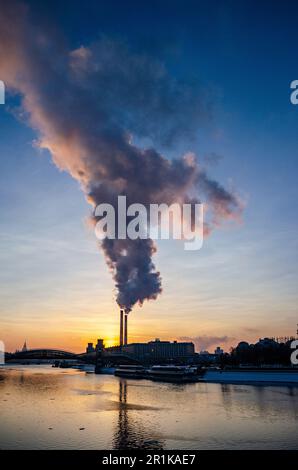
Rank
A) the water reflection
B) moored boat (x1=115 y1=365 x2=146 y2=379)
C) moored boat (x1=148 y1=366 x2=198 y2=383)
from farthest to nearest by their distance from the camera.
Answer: moored boat (x1=115 y1=365 x2=146 y2=379) < moored boat (x1=148 y1=366 x2=198 y2=383) < the water reflection

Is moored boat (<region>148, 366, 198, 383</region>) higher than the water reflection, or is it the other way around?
the water reflection

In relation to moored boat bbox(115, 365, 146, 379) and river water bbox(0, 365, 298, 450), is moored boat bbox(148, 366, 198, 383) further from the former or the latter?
river water bbox(0, 365, 298, 450)

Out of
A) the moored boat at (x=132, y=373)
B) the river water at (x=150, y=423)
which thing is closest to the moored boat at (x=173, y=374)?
the moored boat at (x=132, y=373)

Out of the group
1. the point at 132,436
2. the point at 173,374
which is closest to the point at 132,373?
the point at 173,374

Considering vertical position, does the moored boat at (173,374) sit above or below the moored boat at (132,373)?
above

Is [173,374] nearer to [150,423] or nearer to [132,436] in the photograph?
[150,423]

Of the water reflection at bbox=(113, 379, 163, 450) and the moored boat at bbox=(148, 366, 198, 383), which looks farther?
the moored boat at bbox=(148, 366, 198, 383)

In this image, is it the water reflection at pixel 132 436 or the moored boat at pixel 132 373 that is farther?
the moored boat at pixel 132 373

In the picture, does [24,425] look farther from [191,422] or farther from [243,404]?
[243,404]

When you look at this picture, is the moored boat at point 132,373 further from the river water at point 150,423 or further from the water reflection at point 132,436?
the water reflection at point 132,436

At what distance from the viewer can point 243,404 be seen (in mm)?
56656

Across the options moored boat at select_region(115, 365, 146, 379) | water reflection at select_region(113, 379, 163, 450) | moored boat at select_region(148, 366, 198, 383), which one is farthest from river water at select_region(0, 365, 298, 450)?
Result: moored boat at select_region(115, 365, 146, 379)

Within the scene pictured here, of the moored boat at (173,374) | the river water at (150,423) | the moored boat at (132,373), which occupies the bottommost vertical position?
the moored boat at (132,373)
